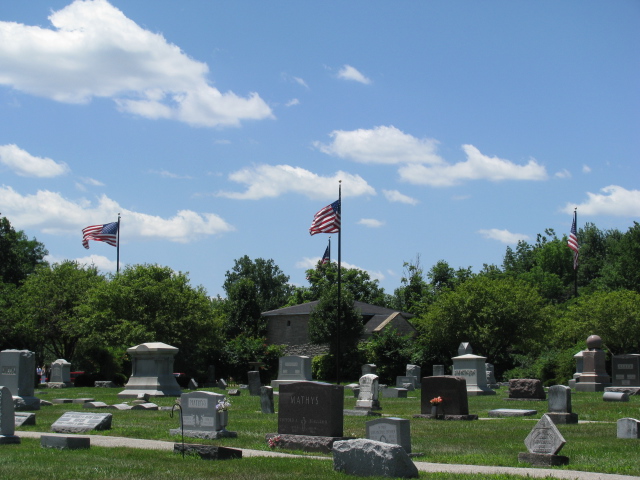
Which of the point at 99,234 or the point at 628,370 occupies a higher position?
the point at 99,234

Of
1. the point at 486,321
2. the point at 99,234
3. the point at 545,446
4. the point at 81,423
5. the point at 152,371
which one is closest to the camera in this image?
the point at 545,446

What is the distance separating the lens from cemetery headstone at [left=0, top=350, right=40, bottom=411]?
74.1ft

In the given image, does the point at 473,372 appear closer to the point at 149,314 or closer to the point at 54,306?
the point at 149,314

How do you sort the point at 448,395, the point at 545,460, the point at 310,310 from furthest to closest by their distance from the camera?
the point at 310,310, the point at 448,395, the point at 545,460

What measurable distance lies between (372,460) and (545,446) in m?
2.92

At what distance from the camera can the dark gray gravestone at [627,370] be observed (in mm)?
31156

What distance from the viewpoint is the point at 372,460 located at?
10742 mm

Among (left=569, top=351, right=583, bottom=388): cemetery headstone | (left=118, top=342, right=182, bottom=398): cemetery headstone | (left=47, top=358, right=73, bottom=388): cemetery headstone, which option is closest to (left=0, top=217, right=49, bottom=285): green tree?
(left=47, top=358, right=73, bottom=388): cemetery headstone

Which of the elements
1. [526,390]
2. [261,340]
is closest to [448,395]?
[526,390]

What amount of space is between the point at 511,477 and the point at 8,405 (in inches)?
336

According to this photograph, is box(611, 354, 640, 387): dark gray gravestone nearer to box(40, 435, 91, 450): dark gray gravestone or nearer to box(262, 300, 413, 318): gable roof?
box(40, 435, 91, 450): dark gray gravestone

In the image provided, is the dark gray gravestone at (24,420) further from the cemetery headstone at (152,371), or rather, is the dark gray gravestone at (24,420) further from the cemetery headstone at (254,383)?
the cemetery headstone at (254,383)

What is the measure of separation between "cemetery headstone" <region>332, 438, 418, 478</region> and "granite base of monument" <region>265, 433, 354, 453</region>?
97.2 inches

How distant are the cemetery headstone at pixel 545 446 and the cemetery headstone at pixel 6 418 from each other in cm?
857
